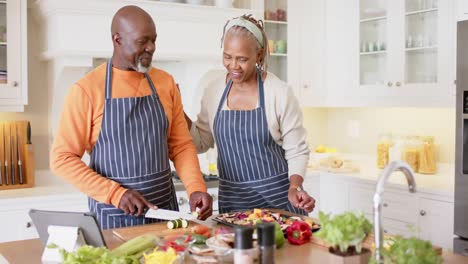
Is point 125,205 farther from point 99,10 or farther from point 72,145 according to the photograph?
point 99,10

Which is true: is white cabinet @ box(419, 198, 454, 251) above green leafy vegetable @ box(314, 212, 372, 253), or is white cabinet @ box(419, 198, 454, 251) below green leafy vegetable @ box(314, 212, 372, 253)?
below

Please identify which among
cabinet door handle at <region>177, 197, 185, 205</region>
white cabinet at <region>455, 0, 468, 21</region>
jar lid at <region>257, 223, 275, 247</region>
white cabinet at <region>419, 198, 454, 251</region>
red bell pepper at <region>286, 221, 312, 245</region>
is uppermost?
white cabinet at <region>455, 0, 468, 21</region>

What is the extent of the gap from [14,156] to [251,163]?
1.73m

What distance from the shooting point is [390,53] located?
159 inches

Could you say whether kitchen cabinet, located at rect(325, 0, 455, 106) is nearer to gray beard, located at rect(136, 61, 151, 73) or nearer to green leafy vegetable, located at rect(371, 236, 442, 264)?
gray beard, located at rect(136, 61, 151, 73)

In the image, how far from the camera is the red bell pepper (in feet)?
6.21

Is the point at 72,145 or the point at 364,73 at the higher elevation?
the point at 364,73

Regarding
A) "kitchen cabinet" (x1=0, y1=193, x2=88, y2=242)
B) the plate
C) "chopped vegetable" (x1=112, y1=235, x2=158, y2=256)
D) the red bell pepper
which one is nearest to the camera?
"chopped vegetable" (x1=112, y1=235, x2=158, y2=256)

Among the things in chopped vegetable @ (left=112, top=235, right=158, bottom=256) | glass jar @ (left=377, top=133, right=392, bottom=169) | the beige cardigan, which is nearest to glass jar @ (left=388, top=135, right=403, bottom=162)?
glass jar @ (left=377, top=133, right=392, bottom=169)

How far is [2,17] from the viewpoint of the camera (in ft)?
11.3

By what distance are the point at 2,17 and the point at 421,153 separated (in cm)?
273

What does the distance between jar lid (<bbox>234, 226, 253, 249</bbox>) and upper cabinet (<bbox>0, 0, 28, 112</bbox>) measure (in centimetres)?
242

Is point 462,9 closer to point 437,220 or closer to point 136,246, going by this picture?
point 437,220

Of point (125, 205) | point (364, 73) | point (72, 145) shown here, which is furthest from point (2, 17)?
point (364, 73)
